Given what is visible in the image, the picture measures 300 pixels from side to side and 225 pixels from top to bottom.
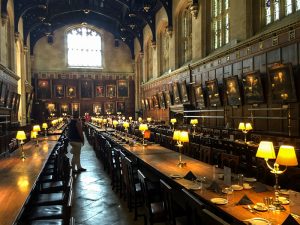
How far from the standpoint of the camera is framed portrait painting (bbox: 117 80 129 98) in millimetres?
29061

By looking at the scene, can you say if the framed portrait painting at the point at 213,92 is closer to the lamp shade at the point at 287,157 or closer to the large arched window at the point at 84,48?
the lamp shade at the point at 287,157

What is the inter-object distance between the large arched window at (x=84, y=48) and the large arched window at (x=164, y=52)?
903cm

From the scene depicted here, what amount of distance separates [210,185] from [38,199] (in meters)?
2.34

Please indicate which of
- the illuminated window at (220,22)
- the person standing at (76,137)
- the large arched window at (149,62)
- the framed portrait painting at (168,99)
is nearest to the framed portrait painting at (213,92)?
the illuminated window at (220,22)

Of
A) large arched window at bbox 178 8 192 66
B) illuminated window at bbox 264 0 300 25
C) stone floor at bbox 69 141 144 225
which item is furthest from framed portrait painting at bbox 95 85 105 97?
stone floor at bbox 69 141 144 225

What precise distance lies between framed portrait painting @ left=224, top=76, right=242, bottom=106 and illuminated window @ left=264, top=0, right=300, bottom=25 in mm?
2156

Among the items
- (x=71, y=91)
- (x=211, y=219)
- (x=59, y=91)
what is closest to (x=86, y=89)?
(x=71, y=91)

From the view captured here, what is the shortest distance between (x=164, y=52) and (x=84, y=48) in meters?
10.2

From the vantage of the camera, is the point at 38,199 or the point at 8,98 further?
the point at 8,98

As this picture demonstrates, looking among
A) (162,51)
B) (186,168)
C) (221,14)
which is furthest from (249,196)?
(162,51)

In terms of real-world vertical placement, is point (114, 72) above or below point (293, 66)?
above

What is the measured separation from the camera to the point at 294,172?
3.80 m

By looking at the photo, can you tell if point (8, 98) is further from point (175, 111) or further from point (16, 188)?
point (16, 188)

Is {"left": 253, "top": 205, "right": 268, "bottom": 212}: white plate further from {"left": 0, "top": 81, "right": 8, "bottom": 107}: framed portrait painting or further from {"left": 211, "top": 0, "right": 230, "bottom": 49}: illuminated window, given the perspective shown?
{"left": 0, "top": 81, "right": 8, "bottom": 107}: framed portrait painting
